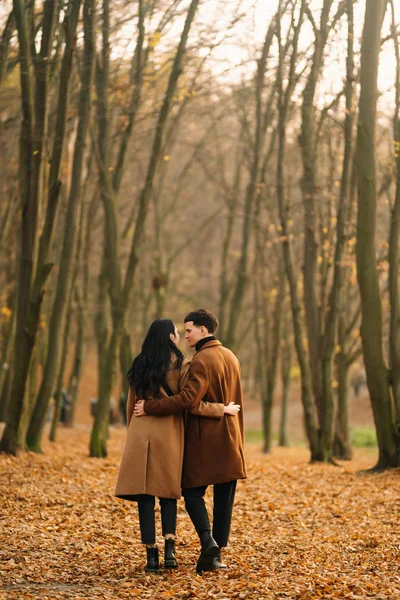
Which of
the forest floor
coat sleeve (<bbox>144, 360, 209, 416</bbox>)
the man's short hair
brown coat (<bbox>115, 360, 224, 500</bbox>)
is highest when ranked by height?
the man's short hair

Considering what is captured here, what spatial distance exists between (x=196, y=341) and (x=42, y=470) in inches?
252

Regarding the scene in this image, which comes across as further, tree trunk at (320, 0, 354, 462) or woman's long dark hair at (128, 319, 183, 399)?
tree trunk at (320, 0, 354, 462)

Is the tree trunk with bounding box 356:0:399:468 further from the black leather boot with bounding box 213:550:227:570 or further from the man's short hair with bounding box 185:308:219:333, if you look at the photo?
the black leather boot with bounding box 213:550:227:570

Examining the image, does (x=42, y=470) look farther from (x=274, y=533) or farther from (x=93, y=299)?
(x=93, y=299)

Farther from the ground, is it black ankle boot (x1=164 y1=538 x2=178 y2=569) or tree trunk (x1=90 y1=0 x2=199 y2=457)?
tree trunk (x1=90 y1=0 x2=199 y2=457)

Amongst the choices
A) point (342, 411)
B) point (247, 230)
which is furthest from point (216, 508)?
point (247, 230)

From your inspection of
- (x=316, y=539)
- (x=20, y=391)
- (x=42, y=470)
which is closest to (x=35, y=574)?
(x=316, y=539)

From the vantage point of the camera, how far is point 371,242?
1277cm

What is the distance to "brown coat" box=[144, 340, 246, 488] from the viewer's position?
20.4 feet

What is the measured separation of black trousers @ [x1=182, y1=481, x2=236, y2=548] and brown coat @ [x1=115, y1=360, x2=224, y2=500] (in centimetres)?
18

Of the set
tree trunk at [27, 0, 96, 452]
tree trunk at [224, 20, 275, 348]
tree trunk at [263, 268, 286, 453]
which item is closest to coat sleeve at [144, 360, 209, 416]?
tree trunk at [27, 0, 96, 452]

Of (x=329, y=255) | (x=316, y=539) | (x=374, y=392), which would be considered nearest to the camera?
(x=316, y=539)

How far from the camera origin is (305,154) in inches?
634

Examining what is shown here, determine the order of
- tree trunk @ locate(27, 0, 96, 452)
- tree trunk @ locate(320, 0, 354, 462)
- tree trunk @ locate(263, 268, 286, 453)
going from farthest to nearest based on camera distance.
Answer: tree trunk @ locate(263, 268, 286, 453)
tree trunk @ locate(320, 0, 354, 462)
tree trunk @ locate(27, 0, 96, 452)
